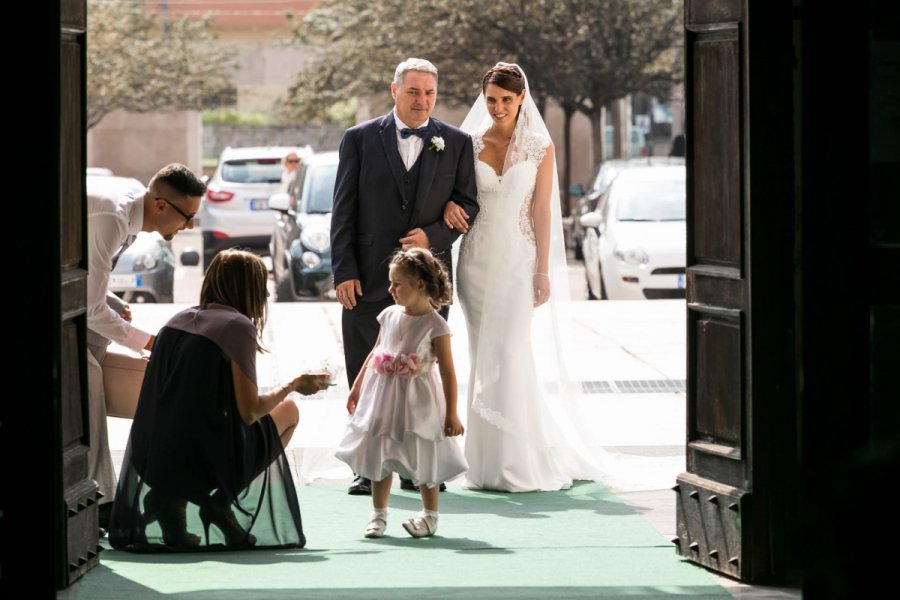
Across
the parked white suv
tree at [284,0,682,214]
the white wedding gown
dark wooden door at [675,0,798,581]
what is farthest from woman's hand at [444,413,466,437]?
tree at [284,0,682,214]

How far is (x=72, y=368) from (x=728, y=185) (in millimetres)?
2597

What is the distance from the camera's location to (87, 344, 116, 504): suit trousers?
7.00 m

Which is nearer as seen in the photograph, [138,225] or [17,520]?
[17,520]

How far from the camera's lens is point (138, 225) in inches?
283

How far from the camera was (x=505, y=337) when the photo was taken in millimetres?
8461

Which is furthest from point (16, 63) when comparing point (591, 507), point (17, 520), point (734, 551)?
point (591, 507)

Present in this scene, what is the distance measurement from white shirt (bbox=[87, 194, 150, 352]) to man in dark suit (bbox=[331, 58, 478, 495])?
145 cm

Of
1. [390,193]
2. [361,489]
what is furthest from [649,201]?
[361,489]

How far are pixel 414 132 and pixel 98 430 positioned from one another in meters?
2.38

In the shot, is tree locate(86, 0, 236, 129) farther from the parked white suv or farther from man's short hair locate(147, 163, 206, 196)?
man's short hair locate(147, 163, 206, 196)

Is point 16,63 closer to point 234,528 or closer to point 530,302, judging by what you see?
point 234,528

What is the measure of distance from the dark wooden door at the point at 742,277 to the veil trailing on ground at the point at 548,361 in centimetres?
211

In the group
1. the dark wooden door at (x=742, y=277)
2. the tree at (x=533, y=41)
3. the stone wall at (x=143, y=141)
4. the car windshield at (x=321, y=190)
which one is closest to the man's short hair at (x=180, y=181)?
the dark wooden door at (x=742, y=277)

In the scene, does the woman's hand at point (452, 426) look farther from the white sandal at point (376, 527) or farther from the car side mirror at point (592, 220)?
the car side mirror at point (592, 220)
